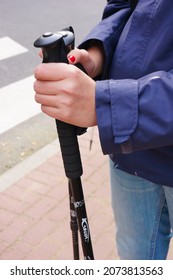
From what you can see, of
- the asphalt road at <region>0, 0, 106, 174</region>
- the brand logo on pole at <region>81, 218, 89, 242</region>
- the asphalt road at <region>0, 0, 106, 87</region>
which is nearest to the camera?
the brand logo on pole at <region>81, 218, 89, 242</region>

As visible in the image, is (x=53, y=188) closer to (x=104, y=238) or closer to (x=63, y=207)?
(x=63, y=207)

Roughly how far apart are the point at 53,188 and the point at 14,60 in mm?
2963

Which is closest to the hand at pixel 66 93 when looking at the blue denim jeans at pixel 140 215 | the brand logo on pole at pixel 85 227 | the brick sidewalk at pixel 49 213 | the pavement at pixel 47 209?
the brand logo on pole at pixel 85 227

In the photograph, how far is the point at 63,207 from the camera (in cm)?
330

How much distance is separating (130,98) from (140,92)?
3cm

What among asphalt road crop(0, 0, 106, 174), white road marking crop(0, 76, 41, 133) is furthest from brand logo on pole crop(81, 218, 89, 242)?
white road marking crop(0, 76, 41, 133)

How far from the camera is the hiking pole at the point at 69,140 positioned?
3.99 feet

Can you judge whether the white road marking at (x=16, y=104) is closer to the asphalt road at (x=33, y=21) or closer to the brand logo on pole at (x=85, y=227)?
the asphalt road at (x=33, y=21)

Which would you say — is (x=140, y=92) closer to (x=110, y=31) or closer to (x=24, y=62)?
(x=110, y=31)

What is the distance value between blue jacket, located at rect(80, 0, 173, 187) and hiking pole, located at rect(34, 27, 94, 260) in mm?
109

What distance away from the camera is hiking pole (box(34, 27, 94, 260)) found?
121 cm

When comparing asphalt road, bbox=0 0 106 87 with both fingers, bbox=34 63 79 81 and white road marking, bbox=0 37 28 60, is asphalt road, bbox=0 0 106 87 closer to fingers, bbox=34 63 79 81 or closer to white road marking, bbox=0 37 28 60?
white road marking, bbox=0 37 28 60

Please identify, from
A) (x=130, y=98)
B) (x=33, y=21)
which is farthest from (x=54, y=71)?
(x=33, y=21)
